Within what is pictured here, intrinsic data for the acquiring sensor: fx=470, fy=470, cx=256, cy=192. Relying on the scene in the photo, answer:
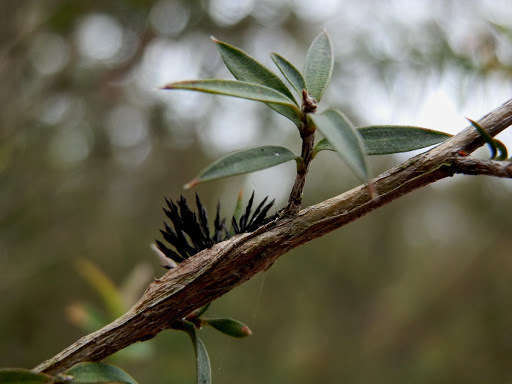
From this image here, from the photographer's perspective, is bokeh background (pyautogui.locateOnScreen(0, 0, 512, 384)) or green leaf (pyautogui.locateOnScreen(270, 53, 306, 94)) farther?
bokeh background (pyautogui.locateOnScreen(0, 0, 512, 384))

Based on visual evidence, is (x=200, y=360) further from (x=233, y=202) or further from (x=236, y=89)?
(x=233, y=202)

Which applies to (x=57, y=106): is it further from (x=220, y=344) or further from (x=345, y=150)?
(x=345, y=150)

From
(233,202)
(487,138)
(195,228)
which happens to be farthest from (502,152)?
(233,202)

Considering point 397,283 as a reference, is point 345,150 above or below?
below

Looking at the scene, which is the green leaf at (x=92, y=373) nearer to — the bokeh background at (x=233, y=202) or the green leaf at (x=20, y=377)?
the green leaf at (x=20, y=377)

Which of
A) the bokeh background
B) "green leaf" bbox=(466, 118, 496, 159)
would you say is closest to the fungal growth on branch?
"green leaf" bbox=(466, 118, 496, 159)

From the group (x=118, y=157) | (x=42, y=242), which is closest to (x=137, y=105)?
(x=118, y=157)

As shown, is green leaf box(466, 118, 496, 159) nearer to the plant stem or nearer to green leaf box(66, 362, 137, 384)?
the plant stem
